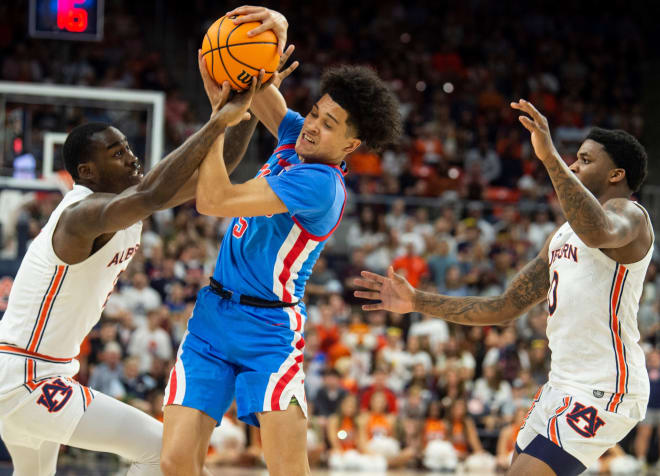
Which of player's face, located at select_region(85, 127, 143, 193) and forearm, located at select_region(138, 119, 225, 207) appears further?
player's face, located at select_region(85, 127, 143, 193)

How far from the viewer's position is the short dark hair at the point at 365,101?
4.39 meters

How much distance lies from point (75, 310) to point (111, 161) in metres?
0.75

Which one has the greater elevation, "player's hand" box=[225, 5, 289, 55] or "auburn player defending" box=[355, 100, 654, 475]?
"player's hand" box=[225, 5, 289, 55]

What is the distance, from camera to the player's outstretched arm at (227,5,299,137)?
13.5 feet

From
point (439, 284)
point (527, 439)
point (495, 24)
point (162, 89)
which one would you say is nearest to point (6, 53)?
point (162, 89)

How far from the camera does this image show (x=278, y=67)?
4277 mm

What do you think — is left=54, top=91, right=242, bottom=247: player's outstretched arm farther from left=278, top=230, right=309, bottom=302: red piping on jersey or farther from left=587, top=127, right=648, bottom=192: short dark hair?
left=587, top=127, right=648, bottom=192: short dark hair

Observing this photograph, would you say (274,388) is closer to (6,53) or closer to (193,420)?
(193,420)

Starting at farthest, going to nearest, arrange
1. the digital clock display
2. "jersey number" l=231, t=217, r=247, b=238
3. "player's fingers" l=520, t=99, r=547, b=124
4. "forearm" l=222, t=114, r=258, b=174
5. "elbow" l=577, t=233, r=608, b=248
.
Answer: the digital clock display < "forearm" l=222, t=114, r=258, b=174 < "jersey number" l=231, t=217, r=247, b=238 < "elbow" l=577, t=233, r=608, b=248 < "player's fingers" l=520, t=99, r=547, b=124

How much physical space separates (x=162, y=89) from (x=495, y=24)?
8017 mm

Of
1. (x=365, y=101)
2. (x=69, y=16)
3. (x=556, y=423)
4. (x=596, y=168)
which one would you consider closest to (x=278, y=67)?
(x=365, y=101)

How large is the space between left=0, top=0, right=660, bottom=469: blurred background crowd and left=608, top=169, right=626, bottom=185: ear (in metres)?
6.62

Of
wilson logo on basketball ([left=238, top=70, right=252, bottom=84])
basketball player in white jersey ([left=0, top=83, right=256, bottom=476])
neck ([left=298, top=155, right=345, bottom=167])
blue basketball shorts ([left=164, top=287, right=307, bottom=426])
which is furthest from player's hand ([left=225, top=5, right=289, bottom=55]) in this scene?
blue basketball shorts ([left=164, top=287, right=307, bottom=426])

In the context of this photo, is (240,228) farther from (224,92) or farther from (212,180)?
(224,92)
